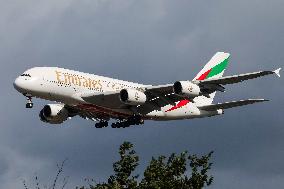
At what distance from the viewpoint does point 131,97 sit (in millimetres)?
70812

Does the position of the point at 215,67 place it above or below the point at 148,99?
above

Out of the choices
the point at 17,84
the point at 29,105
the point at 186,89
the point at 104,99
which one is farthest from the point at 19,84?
the point at 186,89

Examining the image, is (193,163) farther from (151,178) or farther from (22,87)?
(22,87)

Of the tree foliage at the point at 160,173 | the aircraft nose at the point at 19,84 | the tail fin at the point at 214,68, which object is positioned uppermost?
the tail fin at the point at 214,68

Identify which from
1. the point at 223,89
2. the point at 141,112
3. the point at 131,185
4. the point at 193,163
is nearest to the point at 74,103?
the point at 141,112

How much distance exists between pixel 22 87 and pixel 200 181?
2524 centimetres

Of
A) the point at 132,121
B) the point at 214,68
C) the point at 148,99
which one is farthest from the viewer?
A: the point at 214,68

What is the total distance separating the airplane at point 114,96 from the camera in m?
69.4

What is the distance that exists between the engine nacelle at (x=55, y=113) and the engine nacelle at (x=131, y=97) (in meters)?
9.04

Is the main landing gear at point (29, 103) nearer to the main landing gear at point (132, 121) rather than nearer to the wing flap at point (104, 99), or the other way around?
the wing flap at point (104, 99)

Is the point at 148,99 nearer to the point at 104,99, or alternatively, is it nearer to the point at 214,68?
the point at 104,99

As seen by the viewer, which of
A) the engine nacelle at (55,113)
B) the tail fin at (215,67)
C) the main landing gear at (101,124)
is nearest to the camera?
the engine nacelle at (55,113)

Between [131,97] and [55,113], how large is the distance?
10.3 metres

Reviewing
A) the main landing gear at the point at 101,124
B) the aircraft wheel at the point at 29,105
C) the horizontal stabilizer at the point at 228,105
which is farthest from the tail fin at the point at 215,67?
the aircraft wheel at the point at 29,105
